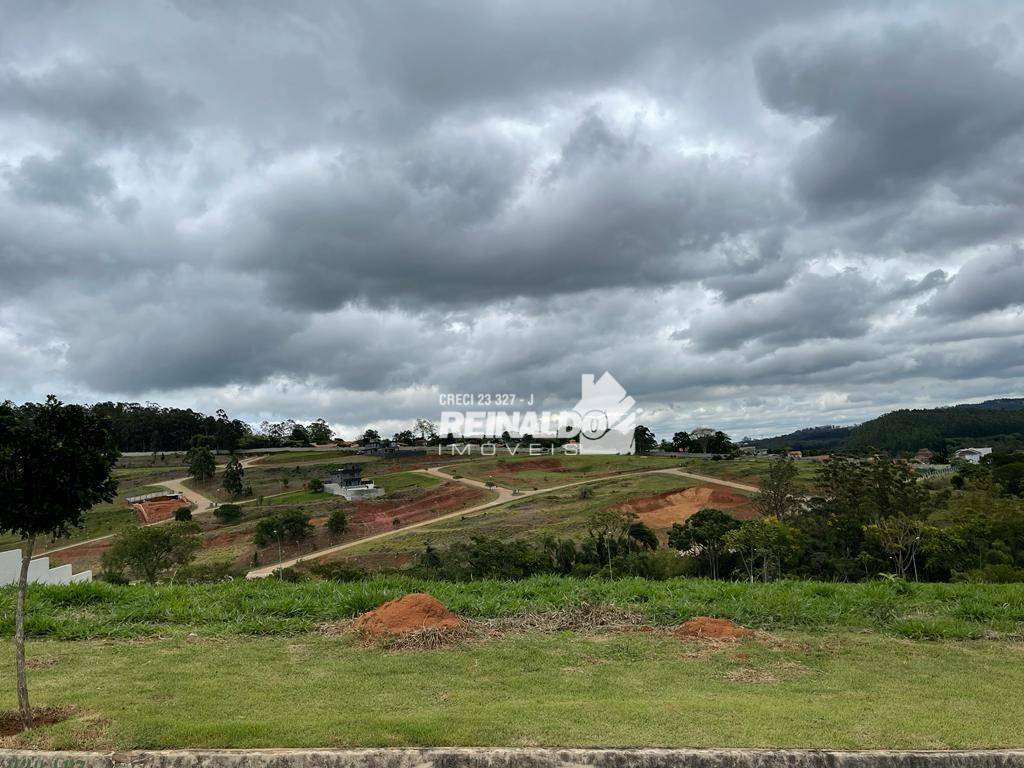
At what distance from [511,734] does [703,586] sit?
6097mm

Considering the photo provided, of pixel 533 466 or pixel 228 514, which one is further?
pixel 533 466

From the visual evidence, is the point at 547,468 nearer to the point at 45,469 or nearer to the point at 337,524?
the point at 337,524

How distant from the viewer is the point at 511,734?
14.9ft

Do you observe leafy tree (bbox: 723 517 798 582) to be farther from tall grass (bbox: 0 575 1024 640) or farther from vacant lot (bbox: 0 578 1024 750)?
vacant lot (bbox: 0 578 1024 750)

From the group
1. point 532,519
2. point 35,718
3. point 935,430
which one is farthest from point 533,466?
point 935,430

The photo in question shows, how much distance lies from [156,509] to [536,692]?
63721 mm

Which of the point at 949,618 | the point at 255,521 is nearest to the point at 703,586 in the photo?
the point at 949,618

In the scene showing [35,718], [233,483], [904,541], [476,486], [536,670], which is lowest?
[476,486]

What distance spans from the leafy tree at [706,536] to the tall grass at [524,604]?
17.1 metres

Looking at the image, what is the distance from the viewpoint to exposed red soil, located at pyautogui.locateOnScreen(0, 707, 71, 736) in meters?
4.77

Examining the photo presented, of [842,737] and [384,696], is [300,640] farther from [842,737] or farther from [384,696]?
[842,737]

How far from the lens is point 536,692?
5.68 meters

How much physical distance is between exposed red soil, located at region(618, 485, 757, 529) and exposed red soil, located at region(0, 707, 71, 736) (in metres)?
40.9

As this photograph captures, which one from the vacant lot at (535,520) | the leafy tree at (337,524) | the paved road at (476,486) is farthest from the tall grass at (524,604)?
the leafy tree at (337,524)
